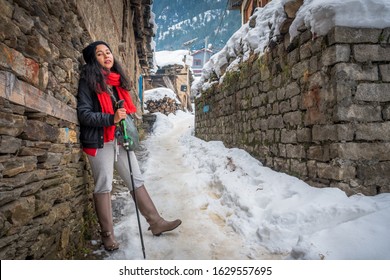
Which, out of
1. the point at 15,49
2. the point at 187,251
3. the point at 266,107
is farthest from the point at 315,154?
the point at 15,49

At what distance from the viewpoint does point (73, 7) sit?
271 cm

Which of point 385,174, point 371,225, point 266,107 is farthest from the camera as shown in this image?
point 266,107

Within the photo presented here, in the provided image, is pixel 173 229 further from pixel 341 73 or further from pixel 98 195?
pixel 341 73

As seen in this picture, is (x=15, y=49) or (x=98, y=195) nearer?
(x=15, y=49)

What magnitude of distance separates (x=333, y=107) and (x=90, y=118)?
2761mm

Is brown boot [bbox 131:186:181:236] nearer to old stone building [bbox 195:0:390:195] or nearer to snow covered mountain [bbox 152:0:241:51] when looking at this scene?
old stone building [bbox 195:0:390:195]

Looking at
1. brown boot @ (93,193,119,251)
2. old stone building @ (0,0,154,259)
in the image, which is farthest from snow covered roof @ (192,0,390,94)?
brown boot @ (93,193,119,251)

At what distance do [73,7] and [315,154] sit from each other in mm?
3390

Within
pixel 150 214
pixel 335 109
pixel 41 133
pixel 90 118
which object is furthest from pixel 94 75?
pixel 335 109

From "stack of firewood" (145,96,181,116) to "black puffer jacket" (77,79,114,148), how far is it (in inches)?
662

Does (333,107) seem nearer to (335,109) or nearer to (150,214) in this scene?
(335,109)

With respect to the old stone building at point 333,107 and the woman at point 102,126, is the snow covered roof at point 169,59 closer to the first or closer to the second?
the old stone building at point 333,107

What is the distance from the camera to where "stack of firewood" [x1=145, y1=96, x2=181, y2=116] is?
1938 centimetres

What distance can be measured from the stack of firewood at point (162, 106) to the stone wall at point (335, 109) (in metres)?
15.7
